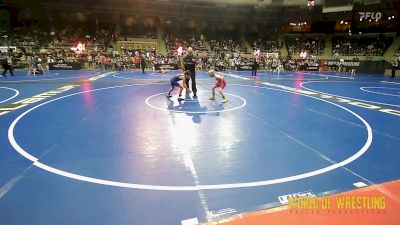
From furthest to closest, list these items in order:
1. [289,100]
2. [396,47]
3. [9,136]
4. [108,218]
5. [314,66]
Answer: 1. [396,47]
2. [314,66]
3. [289,100]
4. [9,136]
5. [108,218]

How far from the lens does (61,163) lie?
4508 millimetres

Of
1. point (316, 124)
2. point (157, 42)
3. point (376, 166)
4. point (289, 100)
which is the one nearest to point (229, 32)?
point (157, 42)

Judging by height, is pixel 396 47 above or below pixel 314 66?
above

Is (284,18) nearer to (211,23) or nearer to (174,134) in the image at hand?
(211,23)

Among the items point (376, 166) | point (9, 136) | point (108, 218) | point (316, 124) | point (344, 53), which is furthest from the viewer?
point (344, 53)

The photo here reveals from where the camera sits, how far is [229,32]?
4025 cm

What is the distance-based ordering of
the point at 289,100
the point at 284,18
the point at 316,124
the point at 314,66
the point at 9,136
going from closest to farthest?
1. the point at 9,136
2. the point at 316,124
3. the point at 289,100
4. the point at 314,66
5. the point at 284,18

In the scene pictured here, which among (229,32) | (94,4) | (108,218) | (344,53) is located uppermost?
(94,4)

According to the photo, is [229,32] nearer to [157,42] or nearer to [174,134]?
[157,42]

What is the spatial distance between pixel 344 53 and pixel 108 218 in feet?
126

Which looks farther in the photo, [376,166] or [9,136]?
[9,136]

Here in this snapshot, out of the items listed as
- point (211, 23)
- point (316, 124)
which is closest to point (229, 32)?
point (211, 23)

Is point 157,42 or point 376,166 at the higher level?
point 157,42

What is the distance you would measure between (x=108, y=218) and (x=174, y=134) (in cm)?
309
